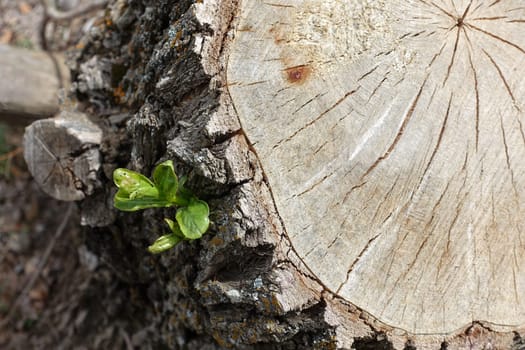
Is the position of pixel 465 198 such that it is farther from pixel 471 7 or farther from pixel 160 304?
pixel 160 304

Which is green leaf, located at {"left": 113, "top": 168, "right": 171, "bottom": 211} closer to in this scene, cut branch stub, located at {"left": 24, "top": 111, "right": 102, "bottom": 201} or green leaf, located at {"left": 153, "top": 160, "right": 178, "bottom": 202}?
green leaf, located at {"left": 153, "top": 160, "right": 178, "bottom": 202}

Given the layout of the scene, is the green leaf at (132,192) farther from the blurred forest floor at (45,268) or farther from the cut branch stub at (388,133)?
the blurred forest floor at (45,268)

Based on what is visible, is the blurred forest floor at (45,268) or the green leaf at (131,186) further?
the blurred forest floor at (45,268)

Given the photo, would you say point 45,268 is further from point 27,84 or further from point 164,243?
point 164,243

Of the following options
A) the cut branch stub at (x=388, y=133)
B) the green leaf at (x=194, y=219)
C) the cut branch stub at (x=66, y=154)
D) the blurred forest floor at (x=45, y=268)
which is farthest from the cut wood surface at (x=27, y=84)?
the cut branch stub at (x=388, y=133)

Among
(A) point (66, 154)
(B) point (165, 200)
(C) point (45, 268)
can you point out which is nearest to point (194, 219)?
(B) point (165, 200)

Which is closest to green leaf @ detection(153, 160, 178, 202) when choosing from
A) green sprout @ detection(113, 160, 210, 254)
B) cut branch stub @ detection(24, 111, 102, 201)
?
green sprout @ detection(113, 160, 210, 254)
